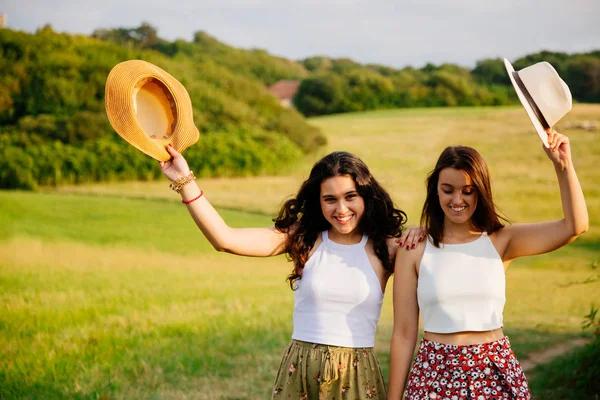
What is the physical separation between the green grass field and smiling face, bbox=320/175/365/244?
2.32 m

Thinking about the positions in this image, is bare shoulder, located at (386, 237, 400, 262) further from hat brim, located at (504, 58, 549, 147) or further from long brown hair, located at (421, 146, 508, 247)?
hat brim, located at (504, 58, 549, 147)

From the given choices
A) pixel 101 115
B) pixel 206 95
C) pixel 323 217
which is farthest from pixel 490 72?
pixel 323 217

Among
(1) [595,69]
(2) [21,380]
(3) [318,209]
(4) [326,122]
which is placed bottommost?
(2) [21,380]

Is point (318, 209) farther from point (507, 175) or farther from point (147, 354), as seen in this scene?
point (507, 175)

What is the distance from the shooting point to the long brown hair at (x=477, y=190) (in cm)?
213

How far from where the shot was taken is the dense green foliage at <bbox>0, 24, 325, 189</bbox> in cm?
727

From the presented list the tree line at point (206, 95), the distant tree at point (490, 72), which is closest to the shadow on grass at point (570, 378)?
the tree line at point (206, 95)

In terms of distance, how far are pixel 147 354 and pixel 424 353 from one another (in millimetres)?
3030

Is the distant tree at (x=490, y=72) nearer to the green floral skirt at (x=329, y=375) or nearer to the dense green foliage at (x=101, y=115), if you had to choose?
the dense green foliage at (x=101, y=115)

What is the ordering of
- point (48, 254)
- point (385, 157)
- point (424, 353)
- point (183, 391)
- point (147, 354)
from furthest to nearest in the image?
1. point (385, 157)
2. point (48, 254)
3. point (147, 354)
4. point (183, 391)
5. point (424, 353)

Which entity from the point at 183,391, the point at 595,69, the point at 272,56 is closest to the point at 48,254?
the point at 183,391

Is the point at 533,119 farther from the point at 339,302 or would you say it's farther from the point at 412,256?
the point at 339,302

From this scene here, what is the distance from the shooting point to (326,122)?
9.57 meters

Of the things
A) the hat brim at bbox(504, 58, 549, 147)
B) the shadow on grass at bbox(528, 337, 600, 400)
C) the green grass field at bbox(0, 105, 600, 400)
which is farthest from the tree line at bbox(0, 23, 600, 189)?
the hat brim at bbox(504, 58, 549, 147)
